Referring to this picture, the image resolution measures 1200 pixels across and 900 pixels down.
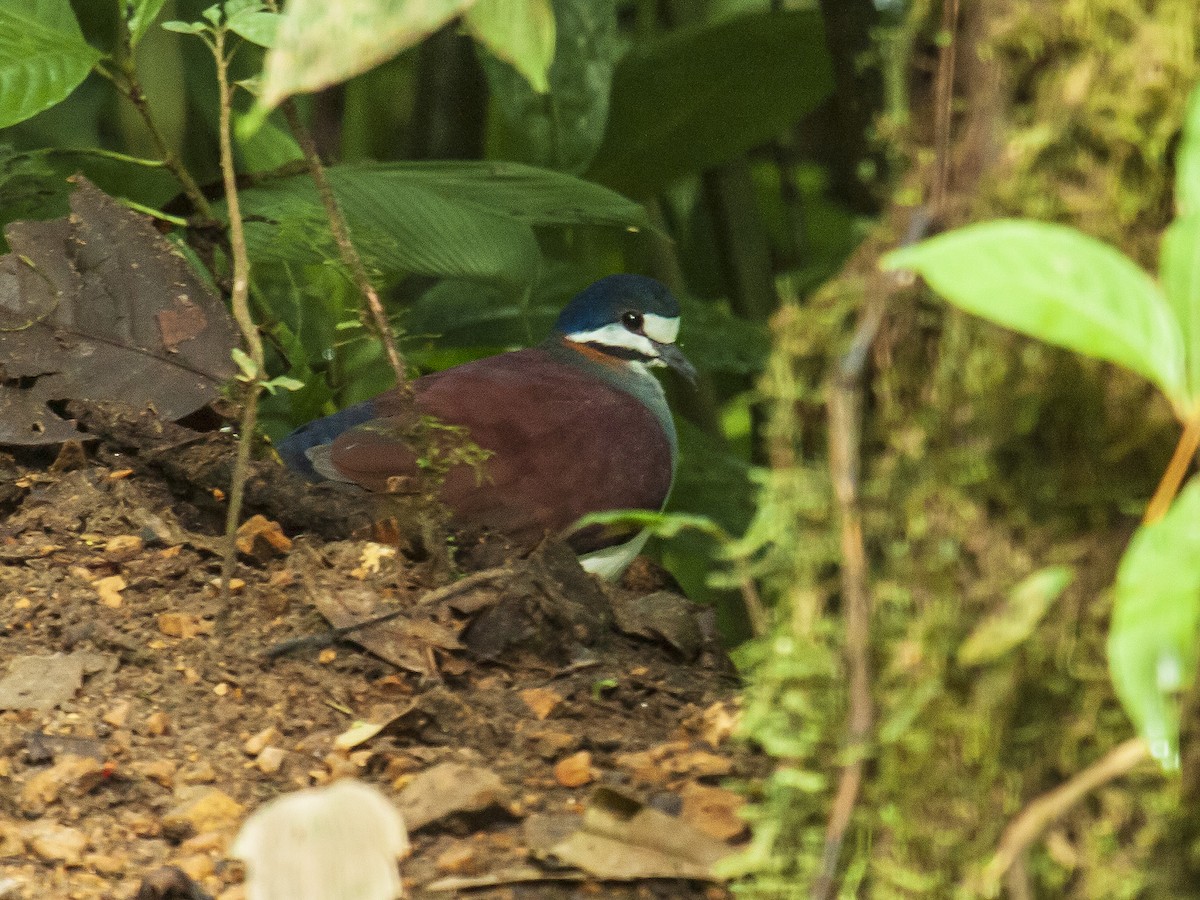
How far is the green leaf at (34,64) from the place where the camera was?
6.26 feet

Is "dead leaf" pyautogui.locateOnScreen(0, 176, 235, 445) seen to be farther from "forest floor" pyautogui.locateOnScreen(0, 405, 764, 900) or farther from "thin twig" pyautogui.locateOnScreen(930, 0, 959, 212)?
"thin twig" pyautogui.locateOnScreen(930, 0, 959, 212)

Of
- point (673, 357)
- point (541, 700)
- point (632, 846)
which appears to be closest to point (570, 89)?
point (673, 357)

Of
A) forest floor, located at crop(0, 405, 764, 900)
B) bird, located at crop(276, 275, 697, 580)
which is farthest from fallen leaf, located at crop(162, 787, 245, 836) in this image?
bird, located at crop(276, 275, 697, 580)

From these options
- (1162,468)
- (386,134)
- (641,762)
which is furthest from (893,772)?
(386,134)

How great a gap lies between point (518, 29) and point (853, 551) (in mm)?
479

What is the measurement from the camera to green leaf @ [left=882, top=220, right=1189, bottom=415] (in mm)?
784

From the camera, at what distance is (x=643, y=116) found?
3.15 meters

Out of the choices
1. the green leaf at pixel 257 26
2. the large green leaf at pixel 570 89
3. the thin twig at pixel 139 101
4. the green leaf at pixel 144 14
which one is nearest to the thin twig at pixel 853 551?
the green leaf at pixel 257 26

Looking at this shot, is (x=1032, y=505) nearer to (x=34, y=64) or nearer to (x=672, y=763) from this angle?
(x=672, y=763)

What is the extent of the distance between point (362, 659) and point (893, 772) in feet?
2.52

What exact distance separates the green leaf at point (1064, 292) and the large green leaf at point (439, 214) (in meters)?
1.51

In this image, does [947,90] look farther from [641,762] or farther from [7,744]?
[7,744]

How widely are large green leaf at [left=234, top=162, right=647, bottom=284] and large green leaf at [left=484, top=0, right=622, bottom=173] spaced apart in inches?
10.3

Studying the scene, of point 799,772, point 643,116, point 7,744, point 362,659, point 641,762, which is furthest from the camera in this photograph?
point 643,116
